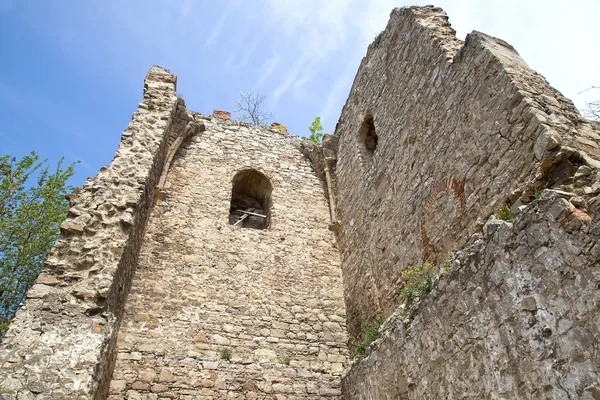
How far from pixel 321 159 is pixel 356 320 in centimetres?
360

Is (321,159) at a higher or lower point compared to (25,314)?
higher

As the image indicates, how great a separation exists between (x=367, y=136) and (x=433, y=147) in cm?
282

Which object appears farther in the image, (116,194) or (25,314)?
(116,194)

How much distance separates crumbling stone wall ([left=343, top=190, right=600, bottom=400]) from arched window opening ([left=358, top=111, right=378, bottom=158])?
3.95m

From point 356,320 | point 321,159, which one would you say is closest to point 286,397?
point 356,320

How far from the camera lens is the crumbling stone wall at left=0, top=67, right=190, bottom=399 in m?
3.85

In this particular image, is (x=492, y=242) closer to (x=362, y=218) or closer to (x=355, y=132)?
(x=362, y=218)

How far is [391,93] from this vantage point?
21.5 ft

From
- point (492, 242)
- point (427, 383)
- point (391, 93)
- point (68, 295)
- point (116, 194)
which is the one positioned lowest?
point (427, 383)

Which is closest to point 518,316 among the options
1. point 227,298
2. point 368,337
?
point 368,337

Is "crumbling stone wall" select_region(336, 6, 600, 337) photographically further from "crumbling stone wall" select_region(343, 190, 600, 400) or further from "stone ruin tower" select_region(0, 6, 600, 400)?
"crumbling stone wall" select_region(343, 190, 600, 400)

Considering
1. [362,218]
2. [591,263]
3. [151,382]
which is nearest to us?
[591,263]

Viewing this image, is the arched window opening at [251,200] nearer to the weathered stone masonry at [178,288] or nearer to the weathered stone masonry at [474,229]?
the weathered stone masonry at [178,288]

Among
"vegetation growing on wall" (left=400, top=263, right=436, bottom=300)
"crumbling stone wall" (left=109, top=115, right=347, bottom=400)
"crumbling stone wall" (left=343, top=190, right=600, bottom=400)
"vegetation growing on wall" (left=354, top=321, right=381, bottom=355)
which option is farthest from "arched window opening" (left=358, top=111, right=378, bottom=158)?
"crumbling stone wall" (left=343, top=190, right=600, bottom=400)
